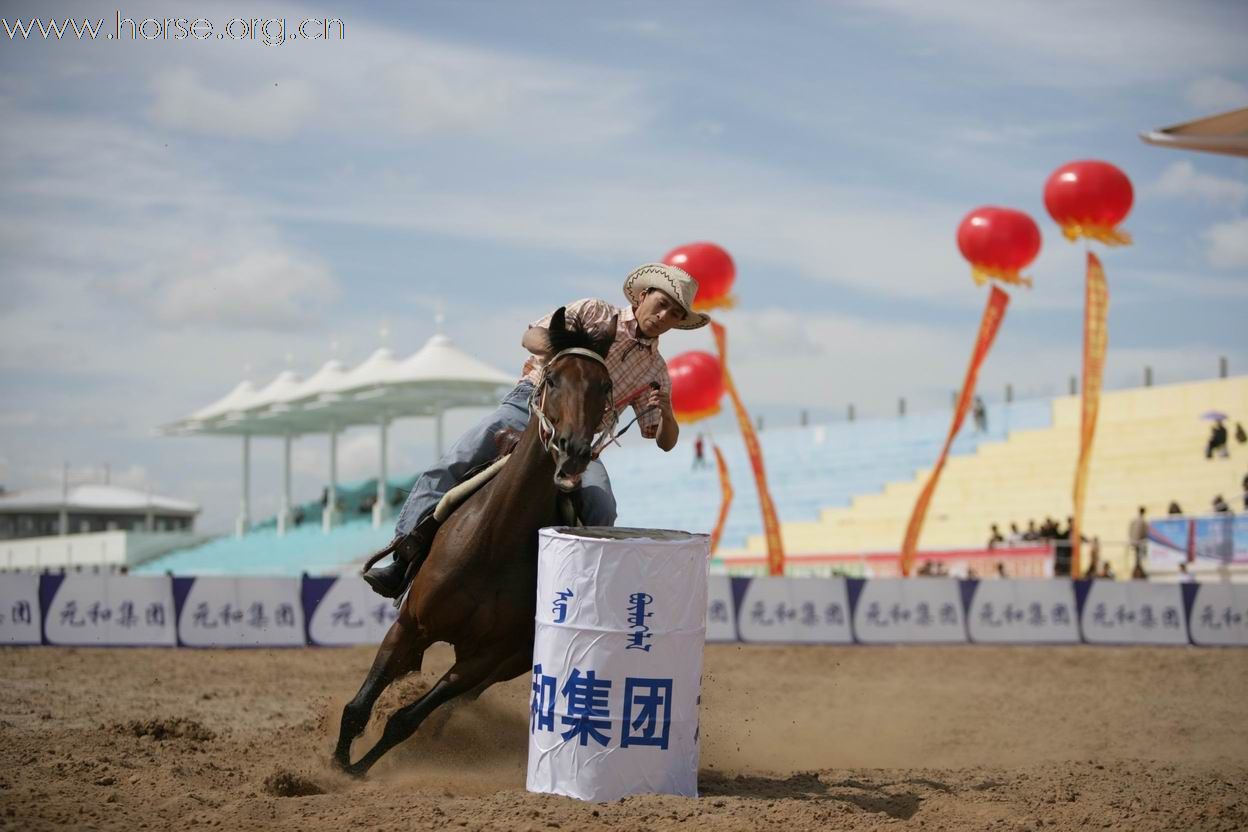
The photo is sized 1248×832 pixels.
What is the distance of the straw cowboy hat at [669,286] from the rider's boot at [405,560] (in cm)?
178

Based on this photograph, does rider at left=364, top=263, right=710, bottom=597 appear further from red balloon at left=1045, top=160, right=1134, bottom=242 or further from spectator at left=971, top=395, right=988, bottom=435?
spectator at left=971, top=395, right=988, bottom=435

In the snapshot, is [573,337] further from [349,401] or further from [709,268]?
[349,401]

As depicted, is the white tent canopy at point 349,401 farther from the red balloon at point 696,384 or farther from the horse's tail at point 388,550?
the horse's tail at point 388,550

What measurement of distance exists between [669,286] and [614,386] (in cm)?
63

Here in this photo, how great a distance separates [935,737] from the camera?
1136cm

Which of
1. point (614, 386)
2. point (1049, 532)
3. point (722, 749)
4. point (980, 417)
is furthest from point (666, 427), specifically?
point (980, 417)

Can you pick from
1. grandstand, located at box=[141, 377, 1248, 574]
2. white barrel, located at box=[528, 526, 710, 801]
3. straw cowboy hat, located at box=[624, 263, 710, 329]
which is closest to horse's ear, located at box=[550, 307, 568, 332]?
straw cowboy hat, located at box=[624, 263, 710, 329]

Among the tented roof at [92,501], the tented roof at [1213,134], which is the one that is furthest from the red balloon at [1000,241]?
the tented roof at [92,501]

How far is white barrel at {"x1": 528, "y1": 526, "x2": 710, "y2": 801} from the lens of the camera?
5590 mm

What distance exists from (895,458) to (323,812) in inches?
1498

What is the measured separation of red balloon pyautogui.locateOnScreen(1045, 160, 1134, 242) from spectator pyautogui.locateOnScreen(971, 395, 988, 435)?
19.7 metres

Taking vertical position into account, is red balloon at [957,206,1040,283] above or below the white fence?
above

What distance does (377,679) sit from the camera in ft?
22.2

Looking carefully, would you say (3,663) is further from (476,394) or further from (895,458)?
(895,458)
